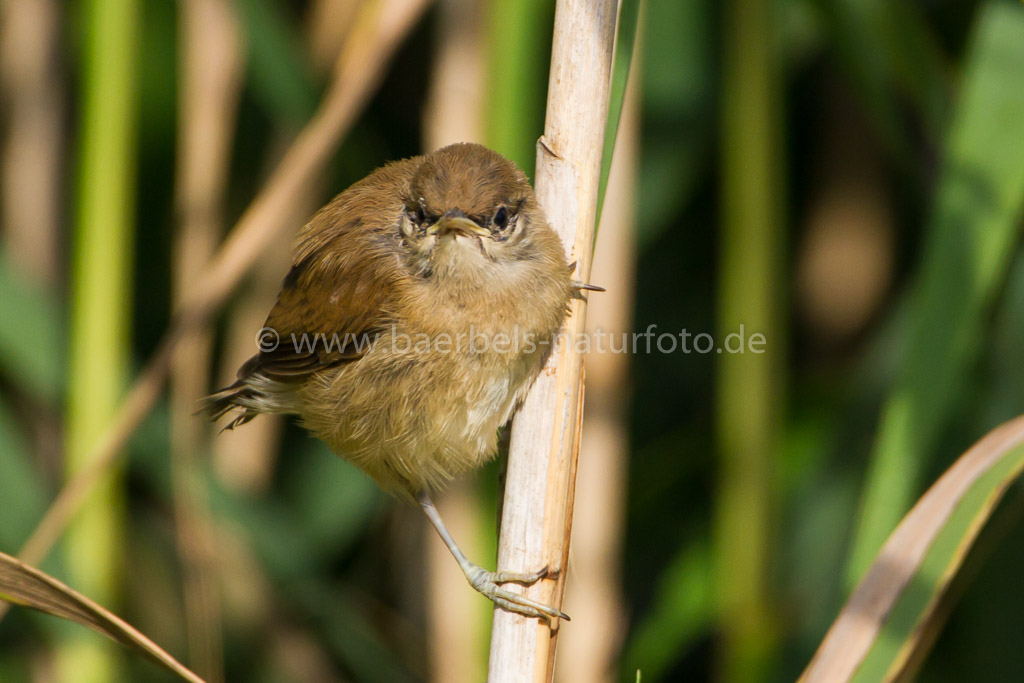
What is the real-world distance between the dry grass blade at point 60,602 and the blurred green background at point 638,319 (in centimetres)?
96

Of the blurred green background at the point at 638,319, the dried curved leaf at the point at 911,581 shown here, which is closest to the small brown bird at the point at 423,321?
the blurred green background at the point at 638,319

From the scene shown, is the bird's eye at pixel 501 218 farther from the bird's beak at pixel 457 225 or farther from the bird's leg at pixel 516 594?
the bird's leg at pixel 516 594

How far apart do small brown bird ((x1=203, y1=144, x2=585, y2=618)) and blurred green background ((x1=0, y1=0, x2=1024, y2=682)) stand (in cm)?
16

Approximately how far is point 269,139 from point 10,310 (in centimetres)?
104

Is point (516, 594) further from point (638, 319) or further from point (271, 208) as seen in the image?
point (638, 319)

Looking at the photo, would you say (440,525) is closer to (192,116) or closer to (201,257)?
(201,257)

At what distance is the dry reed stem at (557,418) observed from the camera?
1.61 metres

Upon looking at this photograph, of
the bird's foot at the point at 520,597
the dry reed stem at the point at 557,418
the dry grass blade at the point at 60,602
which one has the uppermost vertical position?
the dry reed stem at the point at 557,418

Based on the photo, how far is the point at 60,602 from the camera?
127 cm

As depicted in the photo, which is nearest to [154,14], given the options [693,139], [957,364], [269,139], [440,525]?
[269,139]

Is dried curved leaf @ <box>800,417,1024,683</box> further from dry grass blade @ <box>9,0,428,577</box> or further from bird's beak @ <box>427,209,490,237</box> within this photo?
dry grass blade @ <box>9,0,428,577</box>

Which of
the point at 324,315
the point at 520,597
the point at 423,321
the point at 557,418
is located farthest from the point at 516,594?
the point at 324,315

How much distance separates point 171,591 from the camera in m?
3.30

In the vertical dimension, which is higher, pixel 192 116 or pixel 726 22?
pixel 726 22
